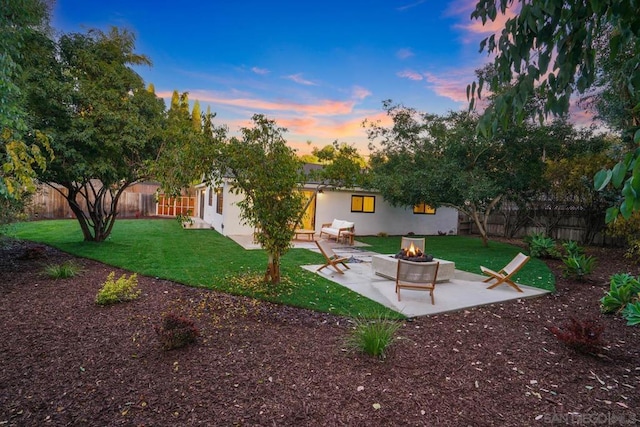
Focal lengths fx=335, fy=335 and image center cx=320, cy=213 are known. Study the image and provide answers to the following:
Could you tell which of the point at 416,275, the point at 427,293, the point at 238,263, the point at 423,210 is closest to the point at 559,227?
the point at 423,210

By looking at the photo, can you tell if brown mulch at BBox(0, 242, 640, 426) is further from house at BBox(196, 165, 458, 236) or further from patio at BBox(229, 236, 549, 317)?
house at BBox(196, 165, 458, 236)

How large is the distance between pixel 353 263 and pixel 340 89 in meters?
7.12

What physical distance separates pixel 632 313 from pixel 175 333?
6220 mm

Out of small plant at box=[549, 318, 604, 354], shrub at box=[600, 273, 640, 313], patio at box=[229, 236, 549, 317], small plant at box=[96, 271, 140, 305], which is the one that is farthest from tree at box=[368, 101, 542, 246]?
small plant at box=[96, 271, 140, 305]

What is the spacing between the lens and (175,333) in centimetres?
371

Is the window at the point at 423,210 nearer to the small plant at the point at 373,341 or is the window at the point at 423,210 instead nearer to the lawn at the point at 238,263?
the lawn at the point at 238,263

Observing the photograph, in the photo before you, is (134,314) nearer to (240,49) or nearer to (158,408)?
(158,408)

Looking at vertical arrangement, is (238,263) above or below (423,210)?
below

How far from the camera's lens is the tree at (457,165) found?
1257 cm

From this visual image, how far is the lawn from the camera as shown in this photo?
19.2ft

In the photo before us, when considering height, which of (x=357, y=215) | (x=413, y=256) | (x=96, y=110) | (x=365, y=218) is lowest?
(x=413, y=256)

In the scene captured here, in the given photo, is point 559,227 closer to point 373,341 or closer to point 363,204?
point 363,204

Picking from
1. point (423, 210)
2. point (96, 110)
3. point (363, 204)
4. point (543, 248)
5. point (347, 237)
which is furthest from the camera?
point (423, 210)

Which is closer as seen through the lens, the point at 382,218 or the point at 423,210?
the point at 382,218
